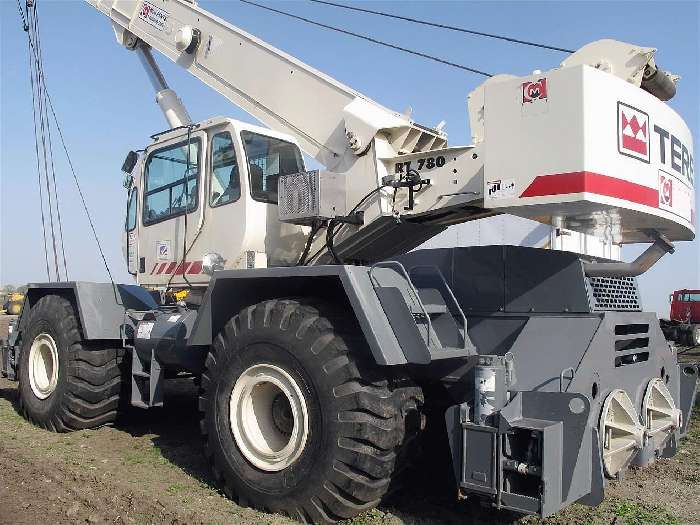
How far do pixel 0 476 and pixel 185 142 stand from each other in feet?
11.0

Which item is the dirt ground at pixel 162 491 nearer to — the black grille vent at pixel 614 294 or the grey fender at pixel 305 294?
the grey fender at pixel 305 294

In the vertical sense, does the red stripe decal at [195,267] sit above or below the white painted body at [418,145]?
below

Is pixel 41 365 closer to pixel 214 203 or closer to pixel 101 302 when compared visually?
pixel 101 302

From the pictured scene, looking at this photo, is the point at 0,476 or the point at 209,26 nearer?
the point at 0,476

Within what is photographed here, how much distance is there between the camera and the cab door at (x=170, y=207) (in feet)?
21.2

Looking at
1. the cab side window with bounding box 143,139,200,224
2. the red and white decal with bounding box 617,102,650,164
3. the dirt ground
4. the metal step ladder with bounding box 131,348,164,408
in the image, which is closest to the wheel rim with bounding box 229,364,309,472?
the dirt ground

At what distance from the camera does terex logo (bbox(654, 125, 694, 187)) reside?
4.45 metres

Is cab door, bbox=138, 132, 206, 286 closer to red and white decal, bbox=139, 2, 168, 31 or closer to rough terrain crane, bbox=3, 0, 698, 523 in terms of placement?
rough terrain crane, bbox=3, 0, 698, 523

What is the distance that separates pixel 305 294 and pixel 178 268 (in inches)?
88.1

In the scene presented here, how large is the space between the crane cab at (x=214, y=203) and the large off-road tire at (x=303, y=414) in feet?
4.52

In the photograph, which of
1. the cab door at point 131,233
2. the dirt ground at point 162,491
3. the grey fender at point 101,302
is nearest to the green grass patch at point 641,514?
the dirt ground at point 162,491

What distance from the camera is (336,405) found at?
4.10 meters

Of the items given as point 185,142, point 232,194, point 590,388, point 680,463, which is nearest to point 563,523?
point 590,388

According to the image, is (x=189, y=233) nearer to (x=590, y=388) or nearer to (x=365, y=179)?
(x=365, y=179)
